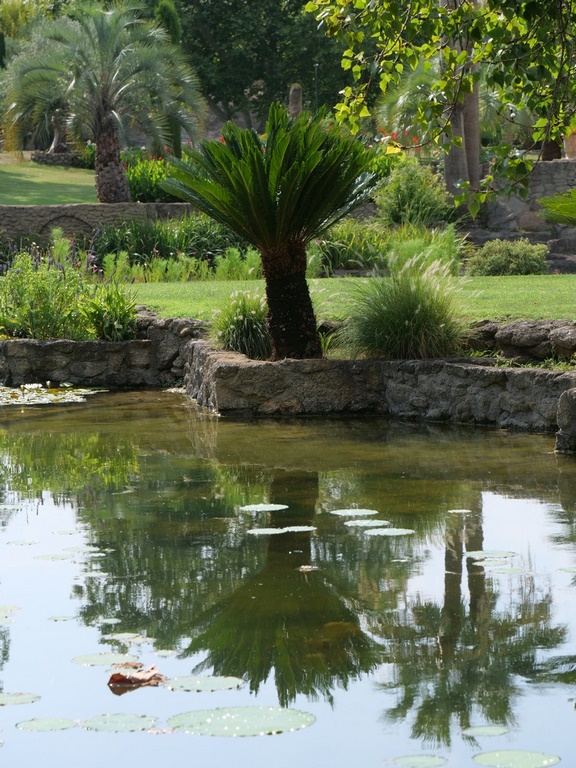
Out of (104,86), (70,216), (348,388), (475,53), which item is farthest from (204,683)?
(104,86)

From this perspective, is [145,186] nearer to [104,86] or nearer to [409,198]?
[104,86]

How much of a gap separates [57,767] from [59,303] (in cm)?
1054

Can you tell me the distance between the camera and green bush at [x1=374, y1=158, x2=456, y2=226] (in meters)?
20.3

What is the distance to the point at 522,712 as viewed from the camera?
10.3 ft

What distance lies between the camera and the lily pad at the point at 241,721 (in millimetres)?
3068

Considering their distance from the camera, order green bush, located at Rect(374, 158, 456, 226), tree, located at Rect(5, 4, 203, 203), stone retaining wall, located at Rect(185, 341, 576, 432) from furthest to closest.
A: tree, located at Rect(5, 4, 203, 203) < green bush, located at Rect(374, 158, 456, 226) < stone retaining wall, located at Rect(185, 341, 576, 432)

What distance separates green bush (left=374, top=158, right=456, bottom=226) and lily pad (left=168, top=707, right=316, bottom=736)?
17267 mm

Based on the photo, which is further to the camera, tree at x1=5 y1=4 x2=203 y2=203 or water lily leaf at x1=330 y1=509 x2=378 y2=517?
tree at x1=5 y1=4 x2=203 y2=203

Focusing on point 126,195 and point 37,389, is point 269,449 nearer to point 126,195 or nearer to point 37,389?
point 37,389

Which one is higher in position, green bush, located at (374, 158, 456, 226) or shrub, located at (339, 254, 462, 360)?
green bush, located at (374, 158, 456, 226)

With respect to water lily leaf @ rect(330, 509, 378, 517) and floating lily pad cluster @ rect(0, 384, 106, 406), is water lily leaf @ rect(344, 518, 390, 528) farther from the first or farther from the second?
floating lily pad cluster @ rect(0, 384, 106, 406)

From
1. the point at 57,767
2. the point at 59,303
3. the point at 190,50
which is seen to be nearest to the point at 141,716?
the point at 57,767

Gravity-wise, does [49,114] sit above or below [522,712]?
above

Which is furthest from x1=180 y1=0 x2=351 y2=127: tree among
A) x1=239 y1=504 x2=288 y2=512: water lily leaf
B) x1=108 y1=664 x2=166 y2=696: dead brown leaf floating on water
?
x1=108 y1=664 x2=166 y2=696: dead brown leaf floating on water
